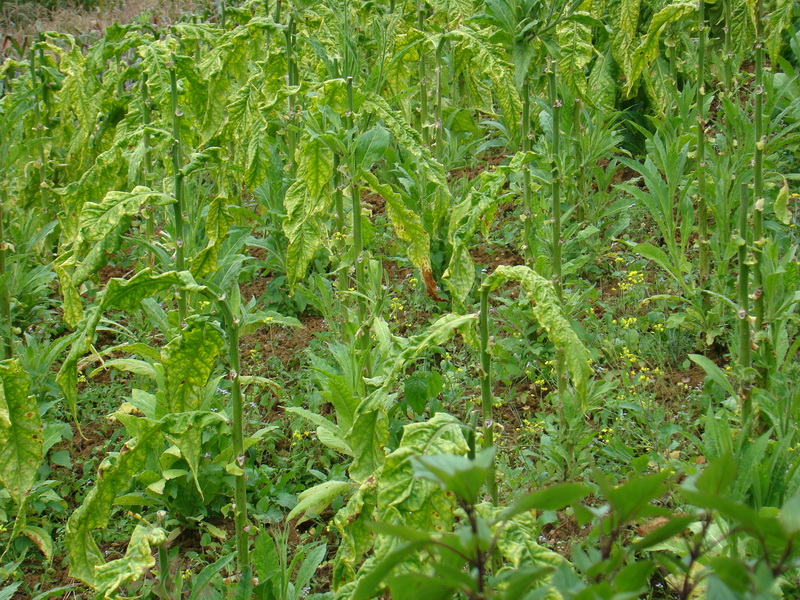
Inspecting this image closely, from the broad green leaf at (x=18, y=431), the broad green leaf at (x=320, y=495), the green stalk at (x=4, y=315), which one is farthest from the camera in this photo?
the green stalk at (x=4, y=315)

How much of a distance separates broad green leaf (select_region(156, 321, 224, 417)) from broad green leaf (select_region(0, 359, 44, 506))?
357mm

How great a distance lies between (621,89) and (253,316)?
2846mm

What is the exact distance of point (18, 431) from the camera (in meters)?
2.17

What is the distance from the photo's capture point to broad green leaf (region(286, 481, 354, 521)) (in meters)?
2.50

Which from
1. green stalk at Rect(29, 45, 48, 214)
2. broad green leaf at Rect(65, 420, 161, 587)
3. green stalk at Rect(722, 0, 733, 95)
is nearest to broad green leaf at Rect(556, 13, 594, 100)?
green stalk at Rect(722, 0, 733, 95)

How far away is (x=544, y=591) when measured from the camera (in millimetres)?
940

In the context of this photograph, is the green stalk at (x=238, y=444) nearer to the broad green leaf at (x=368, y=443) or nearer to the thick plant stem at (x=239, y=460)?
the thick plant stem at (x=239, y=460)

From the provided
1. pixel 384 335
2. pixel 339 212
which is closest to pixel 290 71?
pixel 339 212

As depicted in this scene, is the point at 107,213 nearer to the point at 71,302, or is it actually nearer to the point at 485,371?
the point at 71,302

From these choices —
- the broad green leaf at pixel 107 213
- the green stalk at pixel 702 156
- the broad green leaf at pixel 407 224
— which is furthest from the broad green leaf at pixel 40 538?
the green stalk at pixel 702 156

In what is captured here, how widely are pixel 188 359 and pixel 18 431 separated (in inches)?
20.9

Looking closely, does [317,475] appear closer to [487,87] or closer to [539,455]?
[539,455]

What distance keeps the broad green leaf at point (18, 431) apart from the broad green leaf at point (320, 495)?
2.44 ft

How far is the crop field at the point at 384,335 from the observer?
1876 mm
